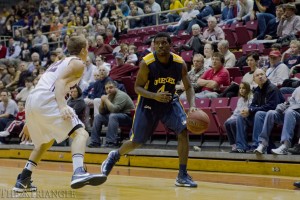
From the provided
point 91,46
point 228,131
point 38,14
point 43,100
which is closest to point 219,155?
point 228,131

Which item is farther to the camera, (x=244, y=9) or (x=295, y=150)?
(x=244, y=9)

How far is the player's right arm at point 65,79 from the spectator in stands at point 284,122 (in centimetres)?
339

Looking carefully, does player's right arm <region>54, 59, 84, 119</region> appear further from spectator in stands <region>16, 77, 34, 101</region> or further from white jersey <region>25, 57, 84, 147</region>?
spectator in stands <region>16, 77, 34, 101</region>

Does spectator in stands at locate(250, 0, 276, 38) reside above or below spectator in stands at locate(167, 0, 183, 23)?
above

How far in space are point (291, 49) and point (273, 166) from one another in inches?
95.8

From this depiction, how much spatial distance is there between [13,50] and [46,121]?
49.0ft

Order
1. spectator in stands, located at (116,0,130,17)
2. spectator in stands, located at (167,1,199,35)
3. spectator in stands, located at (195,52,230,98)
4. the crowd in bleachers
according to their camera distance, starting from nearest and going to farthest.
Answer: the crowd in bleachers → spectator in stands, located at (195,52,230,98) → spectator in stands, located at (167,1,199,35) → spectator in stands, located at (116,0,130,17)

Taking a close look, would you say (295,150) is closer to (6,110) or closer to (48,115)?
(48,115)

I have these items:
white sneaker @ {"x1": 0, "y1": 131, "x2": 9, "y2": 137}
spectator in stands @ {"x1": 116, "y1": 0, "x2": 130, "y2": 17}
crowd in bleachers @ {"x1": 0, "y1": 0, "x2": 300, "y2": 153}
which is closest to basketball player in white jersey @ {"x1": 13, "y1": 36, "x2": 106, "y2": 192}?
crowd in bleachers @ {"x1": 0, "y1": 0, "x2": 300, "y2": 153}

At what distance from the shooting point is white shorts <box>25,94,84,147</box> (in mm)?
5867

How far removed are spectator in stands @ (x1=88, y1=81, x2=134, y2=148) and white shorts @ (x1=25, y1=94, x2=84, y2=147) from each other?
4.56m

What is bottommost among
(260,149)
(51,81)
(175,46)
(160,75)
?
(260,149)

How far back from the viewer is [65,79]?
5863 mm

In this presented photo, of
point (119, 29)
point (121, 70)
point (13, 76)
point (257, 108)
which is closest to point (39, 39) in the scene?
point (13, 76)
